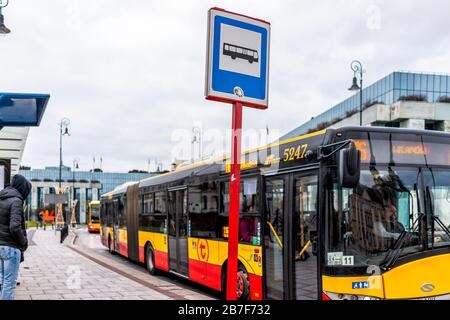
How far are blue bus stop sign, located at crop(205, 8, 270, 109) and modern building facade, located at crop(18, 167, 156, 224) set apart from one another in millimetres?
108919

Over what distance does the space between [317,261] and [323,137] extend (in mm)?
1543

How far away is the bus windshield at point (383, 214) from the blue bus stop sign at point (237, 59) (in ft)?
8.06

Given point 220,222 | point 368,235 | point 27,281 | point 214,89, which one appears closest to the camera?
point 214,89

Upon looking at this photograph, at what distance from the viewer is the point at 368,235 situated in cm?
609

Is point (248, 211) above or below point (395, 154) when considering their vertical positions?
below

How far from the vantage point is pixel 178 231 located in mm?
12648

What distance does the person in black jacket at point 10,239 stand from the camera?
22.7 feet

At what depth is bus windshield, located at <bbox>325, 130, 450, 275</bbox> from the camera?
607cm

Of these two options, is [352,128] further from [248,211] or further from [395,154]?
[248,211]

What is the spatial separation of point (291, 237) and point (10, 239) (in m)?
3.75

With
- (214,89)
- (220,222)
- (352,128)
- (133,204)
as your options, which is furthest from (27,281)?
(214,89)

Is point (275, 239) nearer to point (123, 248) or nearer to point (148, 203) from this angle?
point (148, 203)

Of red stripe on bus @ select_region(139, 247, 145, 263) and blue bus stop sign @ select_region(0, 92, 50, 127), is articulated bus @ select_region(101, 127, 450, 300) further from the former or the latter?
red stripe on bus @ select_region(139, 247, 145, 263)

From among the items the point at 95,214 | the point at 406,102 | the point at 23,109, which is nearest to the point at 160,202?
the point at 23,109
